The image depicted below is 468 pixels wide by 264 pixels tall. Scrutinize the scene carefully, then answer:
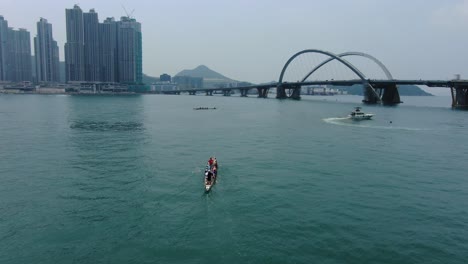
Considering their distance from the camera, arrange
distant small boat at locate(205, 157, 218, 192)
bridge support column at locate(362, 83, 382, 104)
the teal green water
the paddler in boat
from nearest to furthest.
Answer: the teal green water
distant small boat at locate(205, 157, 218, 192)
the paddler in boat
bridge support column at locate(362, 83, 382, 104)

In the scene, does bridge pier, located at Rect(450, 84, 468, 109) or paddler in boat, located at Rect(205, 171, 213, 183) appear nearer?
paddler in boat, located at Rect(205, 171, 213, 183)

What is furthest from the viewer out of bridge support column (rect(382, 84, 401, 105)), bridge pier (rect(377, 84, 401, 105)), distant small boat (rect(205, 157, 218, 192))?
bridge support column (rect(382, 84, 401, 105))

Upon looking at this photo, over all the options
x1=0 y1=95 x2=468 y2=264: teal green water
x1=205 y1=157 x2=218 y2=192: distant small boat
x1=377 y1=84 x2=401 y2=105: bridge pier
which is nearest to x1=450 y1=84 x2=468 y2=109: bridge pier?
x1=377 y1=84 x2=401 y2=105: bridge pier

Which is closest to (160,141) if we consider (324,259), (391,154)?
(391,154)

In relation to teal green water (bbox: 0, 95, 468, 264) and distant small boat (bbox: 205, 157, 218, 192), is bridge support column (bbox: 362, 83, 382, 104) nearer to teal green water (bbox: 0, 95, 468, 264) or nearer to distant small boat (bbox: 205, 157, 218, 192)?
teal green water (bbox: 0, 95, 468, 264)

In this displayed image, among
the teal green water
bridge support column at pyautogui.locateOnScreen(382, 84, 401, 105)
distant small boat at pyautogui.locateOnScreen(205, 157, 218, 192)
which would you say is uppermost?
bridge support column at pyautogui.locateOnScreen(382, 84, 401, 105)

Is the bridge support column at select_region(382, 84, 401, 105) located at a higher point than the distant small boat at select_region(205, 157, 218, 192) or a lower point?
higher

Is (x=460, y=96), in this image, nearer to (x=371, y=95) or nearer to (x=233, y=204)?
(x=371, y=95)

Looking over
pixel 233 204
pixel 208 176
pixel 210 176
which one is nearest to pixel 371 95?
pixel 210 176
